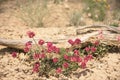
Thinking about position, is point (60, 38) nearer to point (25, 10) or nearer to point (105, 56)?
point (105, 56)

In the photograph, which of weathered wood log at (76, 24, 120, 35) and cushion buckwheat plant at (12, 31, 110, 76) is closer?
cushion buckwheat plant at (12, 31, 110, 76)

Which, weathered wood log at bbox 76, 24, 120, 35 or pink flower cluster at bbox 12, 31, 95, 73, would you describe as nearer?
pink flower cluster at bbox 12, 31, 95, 73

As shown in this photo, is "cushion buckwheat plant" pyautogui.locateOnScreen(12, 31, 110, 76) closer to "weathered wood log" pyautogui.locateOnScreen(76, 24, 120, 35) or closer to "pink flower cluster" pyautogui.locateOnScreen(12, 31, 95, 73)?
"pink flower cluster" pyautogui.locateOnScreen(12, 31, 95, 73)

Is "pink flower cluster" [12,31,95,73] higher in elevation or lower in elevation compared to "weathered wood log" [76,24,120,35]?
lower

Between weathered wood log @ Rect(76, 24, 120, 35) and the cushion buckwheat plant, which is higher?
weathered wood log @ Rect(76, 24, 120, 35)

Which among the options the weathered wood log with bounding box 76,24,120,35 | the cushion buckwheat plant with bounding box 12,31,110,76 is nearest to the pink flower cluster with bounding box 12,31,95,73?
the cushion buckwheat plant with bounding box 12,31,110,76

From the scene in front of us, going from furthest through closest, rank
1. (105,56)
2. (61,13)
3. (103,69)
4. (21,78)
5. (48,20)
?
1. (61,13)
2. (48,20)
3. (105,56)
4. (103,69)
5. (21,78)

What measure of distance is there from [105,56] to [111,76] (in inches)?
23.9

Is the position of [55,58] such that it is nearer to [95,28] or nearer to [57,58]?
[57,58]

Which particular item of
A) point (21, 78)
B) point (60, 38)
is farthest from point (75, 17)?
point (21, 78)

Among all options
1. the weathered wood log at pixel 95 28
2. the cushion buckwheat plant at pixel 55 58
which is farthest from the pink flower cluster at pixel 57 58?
the weathered wood log at pixel 95 28

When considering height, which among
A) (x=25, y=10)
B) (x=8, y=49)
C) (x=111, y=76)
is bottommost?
(x=111, y=76)

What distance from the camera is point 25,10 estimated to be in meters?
7.93

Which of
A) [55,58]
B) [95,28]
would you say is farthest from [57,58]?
[95,28]
